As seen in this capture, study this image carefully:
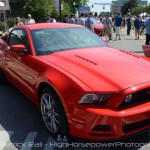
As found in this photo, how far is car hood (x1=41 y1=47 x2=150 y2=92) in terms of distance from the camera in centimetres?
391

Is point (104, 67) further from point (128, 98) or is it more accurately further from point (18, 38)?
point (18, 38)

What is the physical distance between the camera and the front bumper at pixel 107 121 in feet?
12.0

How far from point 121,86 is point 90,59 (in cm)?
104

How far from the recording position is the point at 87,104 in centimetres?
378

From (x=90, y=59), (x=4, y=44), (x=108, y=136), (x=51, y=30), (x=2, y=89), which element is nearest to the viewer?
(x=108, y=136)

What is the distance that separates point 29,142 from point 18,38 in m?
2.41

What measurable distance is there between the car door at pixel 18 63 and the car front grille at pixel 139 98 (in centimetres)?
185

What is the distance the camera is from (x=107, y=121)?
12.0ft

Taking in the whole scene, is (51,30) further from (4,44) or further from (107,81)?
(107,81)

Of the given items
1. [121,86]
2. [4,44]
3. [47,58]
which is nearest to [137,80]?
[121,86]

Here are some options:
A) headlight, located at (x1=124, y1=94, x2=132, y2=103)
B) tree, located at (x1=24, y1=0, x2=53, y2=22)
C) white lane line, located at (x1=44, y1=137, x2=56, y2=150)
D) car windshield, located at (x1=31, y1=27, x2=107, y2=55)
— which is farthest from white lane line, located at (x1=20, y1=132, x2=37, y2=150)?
tree, located at (x1=24, y1=0, x2=53, y2=22)

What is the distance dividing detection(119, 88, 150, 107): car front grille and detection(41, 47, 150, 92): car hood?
0.42 ft

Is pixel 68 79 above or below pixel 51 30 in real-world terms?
below

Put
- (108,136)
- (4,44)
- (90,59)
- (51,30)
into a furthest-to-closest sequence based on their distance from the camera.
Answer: (4,44) < (51,30) < (90,59) < (108,136)
